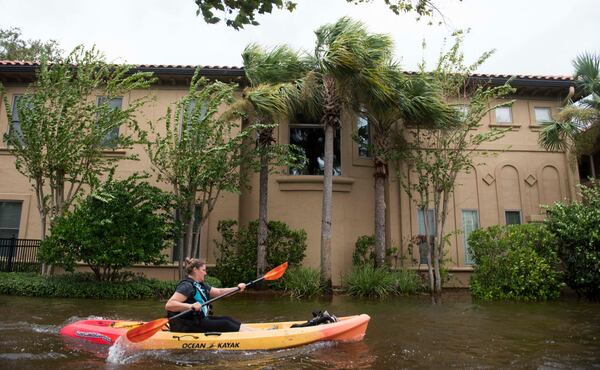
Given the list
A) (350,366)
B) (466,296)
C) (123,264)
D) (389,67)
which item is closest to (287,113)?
(389,67)

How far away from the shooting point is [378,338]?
734 centimetres

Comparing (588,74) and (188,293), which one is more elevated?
(588,74)

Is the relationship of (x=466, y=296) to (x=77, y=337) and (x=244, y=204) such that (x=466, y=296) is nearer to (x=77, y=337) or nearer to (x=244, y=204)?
(x=244, y=204)

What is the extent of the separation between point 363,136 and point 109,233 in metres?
8.75

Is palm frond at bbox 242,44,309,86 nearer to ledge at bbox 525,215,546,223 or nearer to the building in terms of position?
the building

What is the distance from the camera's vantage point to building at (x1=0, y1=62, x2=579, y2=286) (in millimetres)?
14844

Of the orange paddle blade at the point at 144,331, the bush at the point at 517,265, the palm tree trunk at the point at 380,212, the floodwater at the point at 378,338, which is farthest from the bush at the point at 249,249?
the orange paddle blade at the point at 144,331

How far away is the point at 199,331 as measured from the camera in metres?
6.55

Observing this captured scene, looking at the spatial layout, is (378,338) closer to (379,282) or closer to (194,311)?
(194,311)

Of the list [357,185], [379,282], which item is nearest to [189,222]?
[379,282]

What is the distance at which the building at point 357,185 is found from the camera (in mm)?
14844

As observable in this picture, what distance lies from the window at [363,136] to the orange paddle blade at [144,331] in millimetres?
10591

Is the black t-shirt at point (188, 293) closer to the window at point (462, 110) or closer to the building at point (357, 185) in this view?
the building at point (357, 185)

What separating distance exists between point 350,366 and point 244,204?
10141 mm
